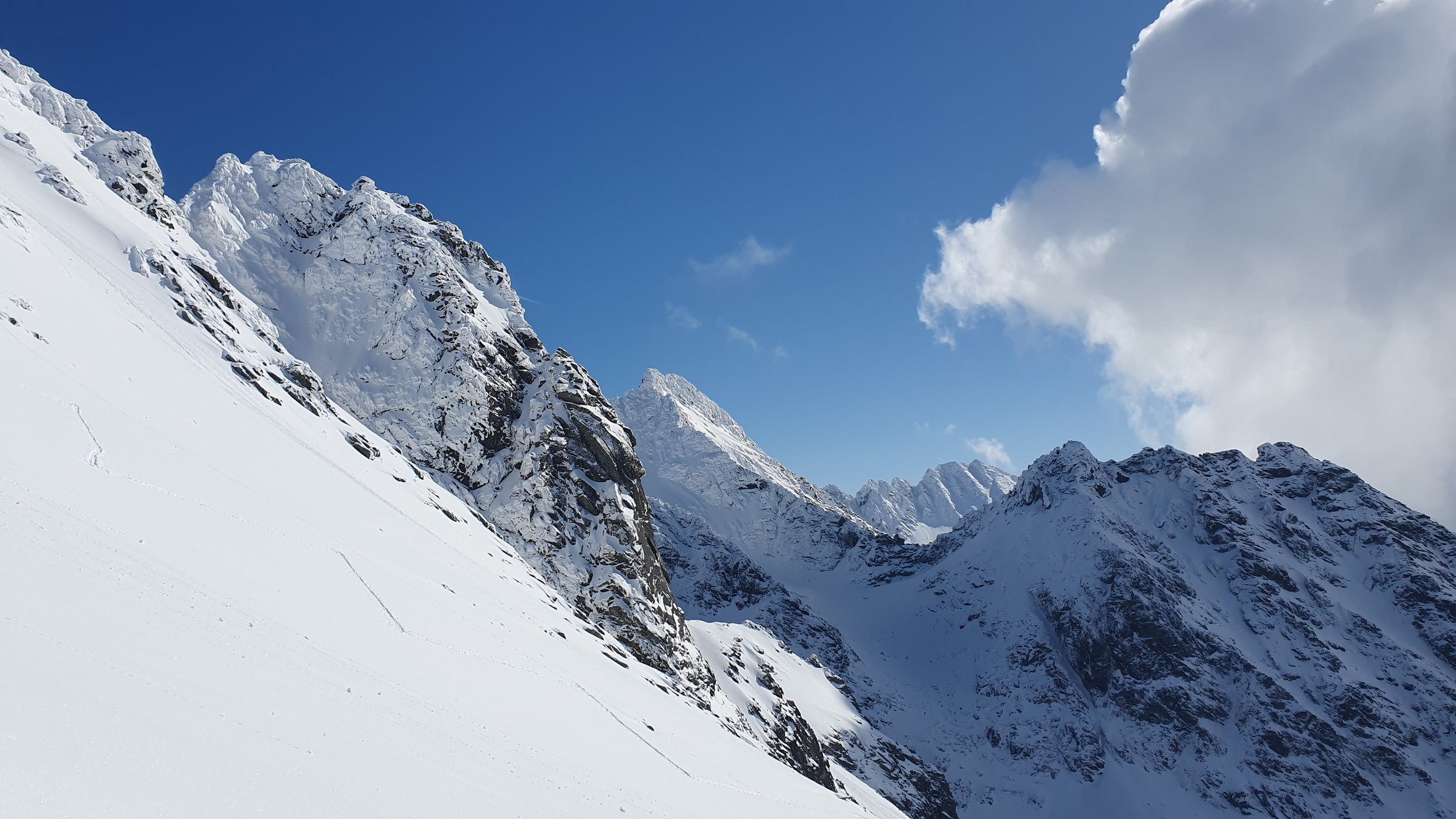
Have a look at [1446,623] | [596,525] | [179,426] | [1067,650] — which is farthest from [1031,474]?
[179,426]

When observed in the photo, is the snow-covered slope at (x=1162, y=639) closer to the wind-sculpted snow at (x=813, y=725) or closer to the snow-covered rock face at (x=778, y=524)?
the wind-sculpted snow at (x=813, y=725)

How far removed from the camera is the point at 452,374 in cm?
7094

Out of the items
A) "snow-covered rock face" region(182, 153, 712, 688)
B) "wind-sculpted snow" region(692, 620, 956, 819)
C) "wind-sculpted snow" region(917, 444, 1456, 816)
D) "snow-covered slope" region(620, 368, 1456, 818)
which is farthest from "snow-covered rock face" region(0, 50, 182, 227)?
Result: "wind-sculpted snow" region(917, 444, 1456, 816)

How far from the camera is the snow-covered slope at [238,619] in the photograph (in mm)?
11070

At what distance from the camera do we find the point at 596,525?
219ft

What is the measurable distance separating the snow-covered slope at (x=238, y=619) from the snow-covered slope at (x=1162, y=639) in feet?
243

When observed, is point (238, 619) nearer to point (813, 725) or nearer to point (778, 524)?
point (813, 725)

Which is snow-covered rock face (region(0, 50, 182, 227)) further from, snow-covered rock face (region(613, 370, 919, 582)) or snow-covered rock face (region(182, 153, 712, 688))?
snow-covered rock face (region(613, 370, 919, 582))

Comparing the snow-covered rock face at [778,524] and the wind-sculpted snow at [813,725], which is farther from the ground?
the snow-covered rock face at [778,524]

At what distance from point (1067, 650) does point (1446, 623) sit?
5690cm

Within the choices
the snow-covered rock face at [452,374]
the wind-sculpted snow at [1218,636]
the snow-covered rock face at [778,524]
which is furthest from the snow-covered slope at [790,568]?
the snow-covered rock face at [452,374]

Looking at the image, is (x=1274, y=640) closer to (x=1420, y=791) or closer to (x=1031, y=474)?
(x=1420, y=791)

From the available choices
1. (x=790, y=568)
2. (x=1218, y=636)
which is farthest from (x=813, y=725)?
(x=790, y=568)

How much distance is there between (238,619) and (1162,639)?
410ft
